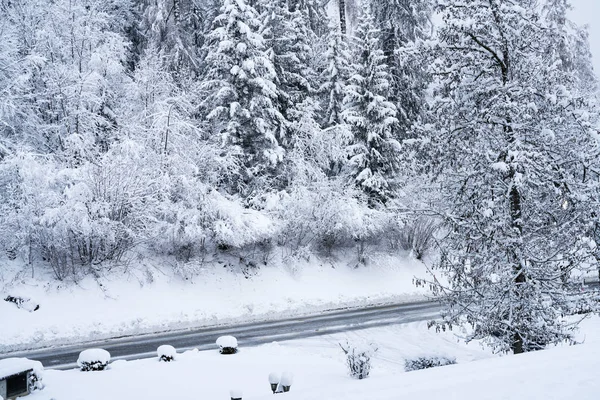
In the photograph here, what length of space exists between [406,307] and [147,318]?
34.2 feet

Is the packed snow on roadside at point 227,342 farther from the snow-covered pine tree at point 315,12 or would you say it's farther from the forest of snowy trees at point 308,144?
the snow-covered pine tree at point 315,12


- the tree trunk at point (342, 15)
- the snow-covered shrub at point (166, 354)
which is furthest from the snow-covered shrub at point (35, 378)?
the tree trunk at point (342, 15)

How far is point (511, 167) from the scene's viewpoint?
328 inches

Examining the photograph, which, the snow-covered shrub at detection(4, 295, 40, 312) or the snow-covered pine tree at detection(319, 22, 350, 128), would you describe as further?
the snow-covered pine tree at detection(319, 22, 350, 128)

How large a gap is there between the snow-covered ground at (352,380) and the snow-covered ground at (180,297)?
432 centimetres

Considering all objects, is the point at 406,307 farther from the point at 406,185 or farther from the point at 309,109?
the point at 309,109

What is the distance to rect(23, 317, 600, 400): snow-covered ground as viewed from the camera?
407 centimetres

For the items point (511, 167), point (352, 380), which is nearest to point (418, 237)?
point (511, 167)

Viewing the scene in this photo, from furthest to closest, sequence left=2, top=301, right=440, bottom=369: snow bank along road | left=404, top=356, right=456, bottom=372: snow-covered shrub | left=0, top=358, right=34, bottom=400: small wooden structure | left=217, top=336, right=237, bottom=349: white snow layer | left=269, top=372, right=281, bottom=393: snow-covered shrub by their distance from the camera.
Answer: left=2, top=301, right=440, bottom=369: snow bank along road < left=217, top=336, right=237, bottom=349: white snow layer < left=404, top=356, right=456, bottom=372: snow-covered shrub < left=0, top=358, right=34, bottom=400: small wooden structure < left=269, top=372, right=281, bottom=393: snow-covered shrub

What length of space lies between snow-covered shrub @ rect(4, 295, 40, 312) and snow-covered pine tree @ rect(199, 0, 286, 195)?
30.8 ft

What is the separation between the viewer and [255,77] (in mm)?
19672

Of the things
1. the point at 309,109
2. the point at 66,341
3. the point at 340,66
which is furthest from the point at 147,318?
the point at 340,66

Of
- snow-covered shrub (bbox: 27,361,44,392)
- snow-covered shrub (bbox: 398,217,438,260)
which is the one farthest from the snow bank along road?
snow-covered shrub (bbox: 398,217,438,260)

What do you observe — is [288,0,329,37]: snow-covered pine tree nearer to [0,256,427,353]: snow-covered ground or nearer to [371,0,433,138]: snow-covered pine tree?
[371,0,433,138]: snow-covered pine tree
